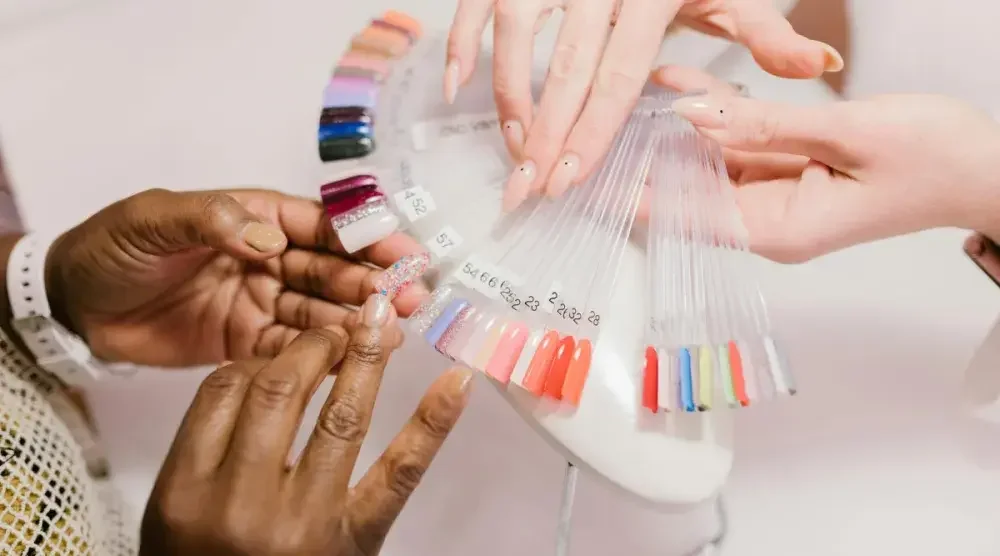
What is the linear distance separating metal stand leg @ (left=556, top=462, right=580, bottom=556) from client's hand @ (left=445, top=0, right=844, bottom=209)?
8.5 inches

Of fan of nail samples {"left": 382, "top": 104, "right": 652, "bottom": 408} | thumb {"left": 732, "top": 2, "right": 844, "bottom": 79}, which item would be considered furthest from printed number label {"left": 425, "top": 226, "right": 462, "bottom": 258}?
thumb {"left": 732, "top": 2, "right": 844, "bottom": 79}

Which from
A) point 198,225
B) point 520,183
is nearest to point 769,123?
point 520,183

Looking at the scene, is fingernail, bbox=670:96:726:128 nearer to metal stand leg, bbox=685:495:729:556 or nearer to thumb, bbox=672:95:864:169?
thumb, bbox=672:95:864:169

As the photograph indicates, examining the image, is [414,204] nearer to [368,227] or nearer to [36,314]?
[368,227]

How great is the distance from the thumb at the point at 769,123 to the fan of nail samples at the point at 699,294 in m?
0.05

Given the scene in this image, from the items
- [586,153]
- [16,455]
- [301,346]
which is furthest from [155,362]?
[586,153]

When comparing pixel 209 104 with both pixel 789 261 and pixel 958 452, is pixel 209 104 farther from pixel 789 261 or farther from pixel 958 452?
pixel 958 452

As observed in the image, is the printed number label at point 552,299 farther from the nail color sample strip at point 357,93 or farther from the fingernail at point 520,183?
the nail color sample strip at point 357,93

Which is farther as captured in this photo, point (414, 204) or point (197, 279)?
point (197, 279)

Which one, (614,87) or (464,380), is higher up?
(614,87)

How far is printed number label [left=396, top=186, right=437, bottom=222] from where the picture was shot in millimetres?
509

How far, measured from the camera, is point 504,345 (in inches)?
18.2

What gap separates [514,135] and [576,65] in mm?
61

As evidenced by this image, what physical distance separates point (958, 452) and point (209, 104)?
34.5 inches
